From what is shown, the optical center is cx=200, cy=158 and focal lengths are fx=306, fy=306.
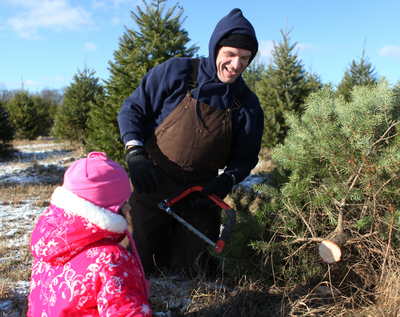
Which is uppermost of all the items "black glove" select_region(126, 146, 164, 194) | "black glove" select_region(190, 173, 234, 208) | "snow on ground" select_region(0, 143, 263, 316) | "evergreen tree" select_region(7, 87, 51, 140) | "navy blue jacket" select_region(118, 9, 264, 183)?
"evergreen tree" select_region(7, 87, 51, 140)

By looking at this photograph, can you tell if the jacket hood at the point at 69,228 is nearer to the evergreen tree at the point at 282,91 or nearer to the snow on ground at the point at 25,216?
the snow on ground at the point at 25,216

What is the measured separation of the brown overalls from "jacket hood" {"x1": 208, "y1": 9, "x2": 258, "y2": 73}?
1.43 ft

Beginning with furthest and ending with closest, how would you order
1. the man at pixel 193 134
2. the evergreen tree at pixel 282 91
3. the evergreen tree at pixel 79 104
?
the evergreen tree at pixel 79 104
the evergreen tree at pixel 282 91
the man at pixel 193 134

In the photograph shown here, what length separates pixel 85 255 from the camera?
57.9 inches

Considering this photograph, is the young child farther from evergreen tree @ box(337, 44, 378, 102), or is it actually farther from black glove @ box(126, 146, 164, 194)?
evergreen tree @ box(337, 44, 378, 102)

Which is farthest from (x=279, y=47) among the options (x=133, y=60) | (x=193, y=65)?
(x=193, y=65)

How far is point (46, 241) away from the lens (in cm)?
142

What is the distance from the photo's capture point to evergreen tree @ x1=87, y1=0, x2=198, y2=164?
18.1 feet

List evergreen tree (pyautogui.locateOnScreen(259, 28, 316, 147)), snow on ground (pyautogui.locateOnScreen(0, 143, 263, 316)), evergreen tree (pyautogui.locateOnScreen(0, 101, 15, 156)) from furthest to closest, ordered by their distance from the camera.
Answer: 1. evergreen tree (pyautogui.locateOnScreen(0, 101, 15, 156))
2. evergreen tree (pyautogui.locateOnScreen(259, 28, 316, 147))
3. snow on ground (pyautogui.locateOnScreen(0, 143, 263, 316))

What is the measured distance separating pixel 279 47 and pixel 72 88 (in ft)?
28.7

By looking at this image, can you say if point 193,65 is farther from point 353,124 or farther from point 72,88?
point 72,88

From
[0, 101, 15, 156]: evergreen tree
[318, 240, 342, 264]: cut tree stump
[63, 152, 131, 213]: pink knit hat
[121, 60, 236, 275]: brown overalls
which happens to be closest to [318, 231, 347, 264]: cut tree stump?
[318, 240, 342, 264]: cut tree stump

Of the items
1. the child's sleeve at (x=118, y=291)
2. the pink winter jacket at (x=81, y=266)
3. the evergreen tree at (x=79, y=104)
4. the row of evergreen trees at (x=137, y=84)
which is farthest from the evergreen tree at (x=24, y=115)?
the child's sleeve at (x=118, y=291)

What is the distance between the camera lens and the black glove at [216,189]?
8.48ft
